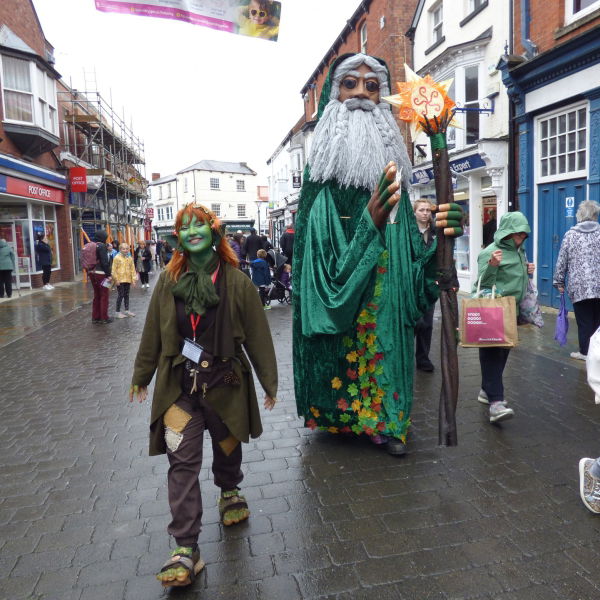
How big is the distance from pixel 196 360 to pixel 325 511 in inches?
46.4

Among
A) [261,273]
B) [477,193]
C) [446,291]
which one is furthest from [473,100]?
[446,291]

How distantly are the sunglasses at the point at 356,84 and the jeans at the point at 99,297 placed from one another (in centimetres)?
755

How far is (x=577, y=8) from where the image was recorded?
9.15 meters

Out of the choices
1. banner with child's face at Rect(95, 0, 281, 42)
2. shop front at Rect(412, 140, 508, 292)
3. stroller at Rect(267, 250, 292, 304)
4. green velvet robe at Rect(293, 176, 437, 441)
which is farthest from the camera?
stroller at Rect(267, 250, 292, 304)

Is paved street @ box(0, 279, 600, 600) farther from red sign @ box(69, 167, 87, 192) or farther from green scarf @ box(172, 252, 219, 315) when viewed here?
red sign @ box(69, 167, 87, 192)

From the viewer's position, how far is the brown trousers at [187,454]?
96.9 inches

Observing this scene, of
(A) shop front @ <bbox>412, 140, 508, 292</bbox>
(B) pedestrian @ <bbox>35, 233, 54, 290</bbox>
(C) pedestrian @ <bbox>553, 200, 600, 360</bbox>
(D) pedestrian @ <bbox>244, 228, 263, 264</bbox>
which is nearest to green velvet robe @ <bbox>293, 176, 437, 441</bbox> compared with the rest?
(C) pedestrian @ <bbox>553, 200, 600, 360</bbox>

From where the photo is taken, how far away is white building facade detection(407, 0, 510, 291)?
11.4 metres

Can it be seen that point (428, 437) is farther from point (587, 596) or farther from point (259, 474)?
point (587, 596)

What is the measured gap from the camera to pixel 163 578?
2.35 metres

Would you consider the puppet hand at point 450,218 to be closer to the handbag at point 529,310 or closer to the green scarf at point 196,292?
the green scarf at point 196,292

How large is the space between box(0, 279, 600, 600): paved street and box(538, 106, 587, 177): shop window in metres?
5.49

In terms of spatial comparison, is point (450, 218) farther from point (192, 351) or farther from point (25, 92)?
Answer: point (25, 92)

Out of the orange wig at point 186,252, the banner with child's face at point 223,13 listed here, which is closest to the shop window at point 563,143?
the banner with child's face at point 223,13
